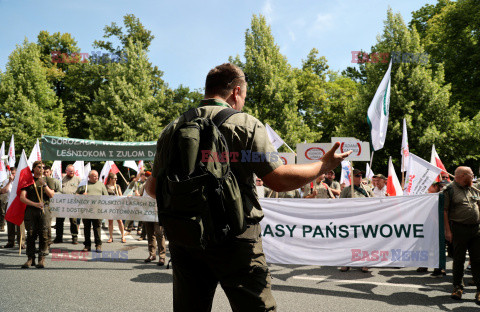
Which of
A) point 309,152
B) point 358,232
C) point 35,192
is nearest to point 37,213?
point 35,192

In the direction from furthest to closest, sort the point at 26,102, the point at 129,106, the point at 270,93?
the point at 26,102
the point at 129,106
the point at 270,93

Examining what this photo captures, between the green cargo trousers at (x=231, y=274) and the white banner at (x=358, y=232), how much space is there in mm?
4940

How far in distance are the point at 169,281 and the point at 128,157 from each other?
351 cm

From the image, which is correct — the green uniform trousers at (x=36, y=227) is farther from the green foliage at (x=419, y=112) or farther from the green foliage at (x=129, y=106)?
the green foliage at (x=129, y=106)

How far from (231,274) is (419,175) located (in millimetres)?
8229

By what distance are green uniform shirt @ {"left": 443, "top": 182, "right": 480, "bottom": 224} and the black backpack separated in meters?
5.37

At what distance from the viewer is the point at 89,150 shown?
9172mm

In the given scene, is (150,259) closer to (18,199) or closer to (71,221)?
(18,199)

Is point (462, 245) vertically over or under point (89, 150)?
under

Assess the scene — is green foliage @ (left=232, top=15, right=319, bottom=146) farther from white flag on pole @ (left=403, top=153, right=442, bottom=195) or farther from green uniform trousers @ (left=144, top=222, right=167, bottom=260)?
green uniform trousers @ (left=144, top=222, right=167, bottom=260)

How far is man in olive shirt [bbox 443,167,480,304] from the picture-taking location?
5.80 metres

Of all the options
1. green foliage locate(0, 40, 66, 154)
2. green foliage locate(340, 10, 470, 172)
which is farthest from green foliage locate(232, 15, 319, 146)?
green foliage locate(0, 40, 66, 154)

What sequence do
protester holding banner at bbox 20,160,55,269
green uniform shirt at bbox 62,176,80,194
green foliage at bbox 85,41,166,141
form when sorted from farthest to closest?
green foliage at bbox 85,41,166,141
green uniform shirt at bbox 62,176,80,194
protester holding banner at bbox 20,160,55,269

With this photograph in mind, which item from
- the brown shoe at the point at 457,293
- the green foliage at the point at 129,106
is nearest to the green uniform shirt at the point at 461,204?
the brown shoe at the point at 457,293
